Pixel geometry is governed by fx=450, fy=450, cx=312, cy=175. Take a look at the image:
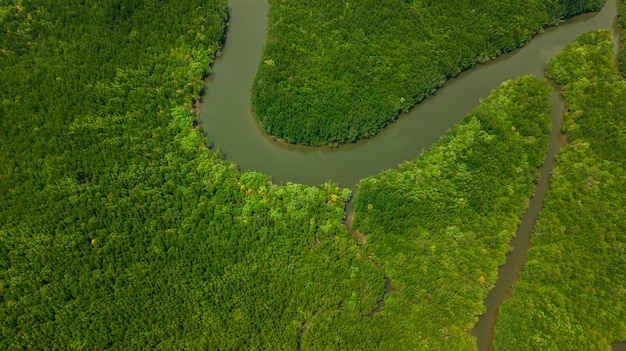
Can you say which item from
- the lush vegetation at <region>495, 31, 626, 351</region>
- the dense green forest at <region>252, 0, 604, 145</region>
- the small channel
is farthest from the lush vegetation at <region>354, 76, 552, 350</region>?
the dense green forest at <region>252, 0, 604, 145</region>

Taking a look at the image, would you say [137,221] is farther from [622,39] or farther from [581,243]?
[622,39]

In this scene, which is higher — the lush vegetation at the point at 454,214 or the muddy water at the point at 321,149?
the muddy water at the point at 321,149

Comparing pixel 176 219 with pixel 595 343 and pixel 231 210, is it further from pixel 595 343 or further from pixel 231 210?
pixel 595 343

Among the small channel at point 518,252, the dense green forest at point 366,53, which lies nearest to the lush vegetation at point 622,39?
the dense green forest at point 366,53

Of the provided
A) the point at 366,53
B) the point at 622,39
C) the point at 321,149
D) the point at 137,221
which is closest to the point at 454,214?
the point at 321,149

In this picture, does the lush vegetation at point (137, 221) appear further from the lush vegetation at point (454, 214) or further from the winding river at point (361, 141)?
the lush vegetation at point (454, 214)
